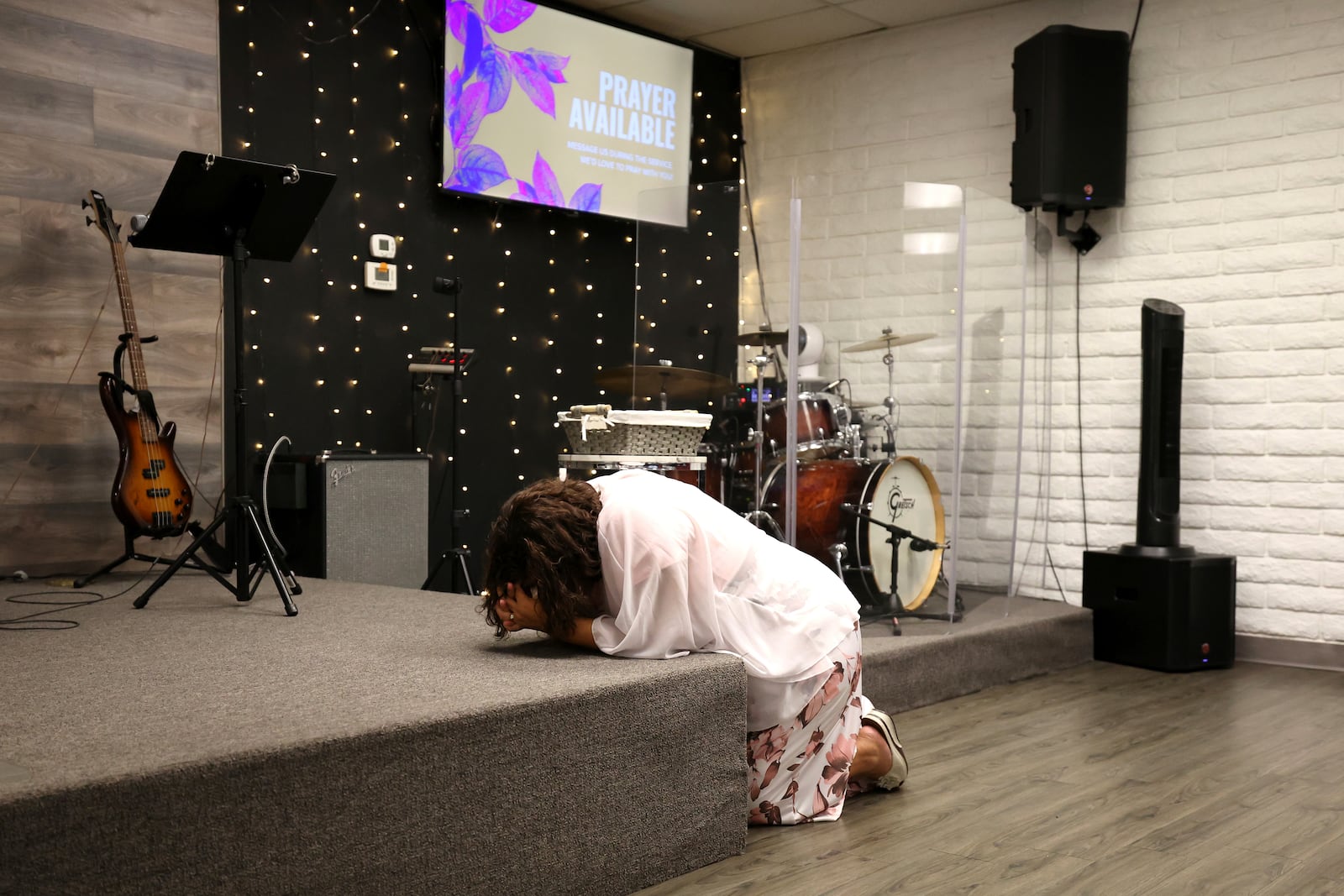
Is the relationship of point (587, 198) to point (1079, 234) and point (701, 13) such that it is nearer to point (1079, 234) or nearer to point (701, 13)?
point (701, 13)

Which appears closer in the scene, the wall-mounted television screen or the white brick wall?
the white brick wall

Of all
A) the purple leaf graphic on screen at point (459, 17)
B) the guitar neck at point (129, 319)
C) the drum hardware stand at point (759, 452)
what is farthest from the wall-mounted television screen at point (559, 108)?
the guitar neck at point (129, 319)

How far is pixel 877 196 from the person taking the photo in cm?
383

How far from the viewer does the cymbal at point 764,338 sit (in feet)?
12.2

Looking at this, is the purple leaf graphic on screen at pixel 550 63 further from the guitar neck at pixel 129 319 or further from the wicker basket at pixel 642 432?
the guitar neck at pixel 129 319

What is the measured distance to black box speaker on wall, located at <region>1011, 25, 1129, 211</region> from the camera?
4641 mm

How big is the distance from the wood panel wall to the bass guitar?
0.23m

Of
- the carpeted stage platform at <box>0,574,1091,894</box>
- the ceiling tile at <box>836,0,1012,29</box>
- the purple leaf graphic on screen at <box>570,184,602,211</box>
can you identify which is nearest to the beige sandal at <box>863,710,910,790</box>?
the carpeted stage platform at <box>0,574,1091,894</box>

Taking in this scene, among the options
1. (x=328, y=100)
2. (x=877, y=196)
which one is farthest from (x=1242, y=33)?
(x=328, y=100)

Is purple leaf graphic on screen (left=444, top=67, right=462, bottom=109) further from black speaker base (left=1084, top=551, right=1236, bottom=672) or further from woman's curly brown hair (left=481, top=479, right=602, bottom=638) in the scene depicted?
black speaker base (left=1084, top=551, right=1236, bottom=672)

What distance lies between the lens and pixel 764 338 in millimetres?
3770

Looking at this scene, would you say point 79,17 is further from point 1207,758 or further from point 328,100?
point 1207,758

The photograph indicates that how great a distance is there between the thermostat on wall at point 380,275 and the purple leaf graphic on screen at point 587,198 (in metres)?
0.87

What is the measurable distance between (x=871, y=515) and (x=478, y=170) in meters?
2.17
